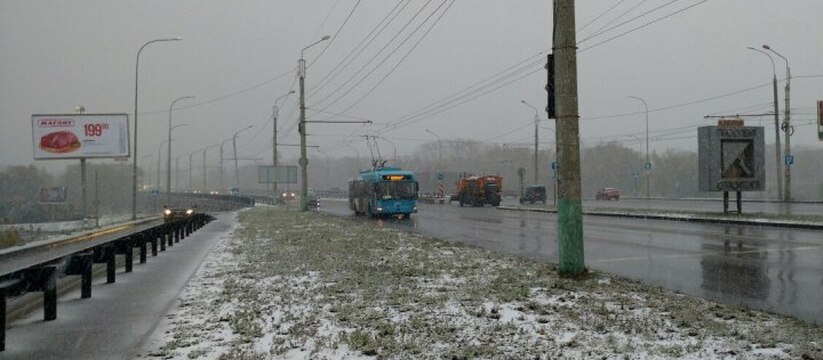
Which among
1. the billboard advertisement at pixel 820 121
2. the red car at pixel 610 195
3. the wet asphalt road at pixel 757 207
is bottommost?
the wet asphalt road at pixel 757 207

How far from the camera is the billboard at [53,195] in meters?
62.9

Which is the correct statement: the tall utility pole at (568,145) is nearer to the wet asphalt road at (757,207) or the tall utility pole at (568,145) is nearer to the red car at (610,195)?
the wet asphalt road at (757,207)

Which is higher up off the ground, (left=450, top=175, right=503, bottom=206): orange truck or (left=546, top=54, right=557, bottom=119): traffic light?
(left=546, top=54, right=557, bottom=119): traffic light

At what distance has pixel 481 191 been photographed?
181 feet

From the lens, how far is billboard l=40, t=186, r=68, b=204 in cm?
6291

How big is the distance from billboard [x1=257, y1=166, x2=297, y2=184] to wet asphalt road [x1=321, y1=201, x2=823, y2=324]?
3662 centimetres

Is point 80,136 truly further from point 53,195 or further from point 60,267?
point 60,267

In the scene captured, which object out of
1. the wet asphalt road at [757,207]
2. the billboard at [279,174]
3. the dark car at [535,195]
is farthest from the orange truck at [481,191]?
the billboard at [279,174]

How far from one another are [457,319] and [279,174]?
185ft

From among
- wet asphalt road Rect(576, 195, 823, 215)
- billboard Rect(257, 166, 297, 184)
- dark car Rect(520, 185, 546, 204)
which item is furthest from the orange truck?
billboard Rect(257, 166, 297, 184)

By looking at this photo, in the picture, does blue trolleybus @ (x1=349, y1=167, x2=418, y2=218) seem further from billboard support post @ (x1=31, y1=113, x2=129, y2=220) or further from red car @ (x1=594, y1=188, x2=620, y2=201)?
red car @ (x1=594, y1=188, x2=620, y2=201)

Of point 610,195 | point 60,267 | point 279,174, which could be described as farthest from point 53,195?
point 60,267

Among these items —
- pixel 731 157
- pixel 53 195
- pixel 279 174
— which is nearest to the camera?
pixel 731 157

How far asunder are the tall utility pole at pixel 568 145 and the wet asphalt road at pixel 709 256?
1395mm
